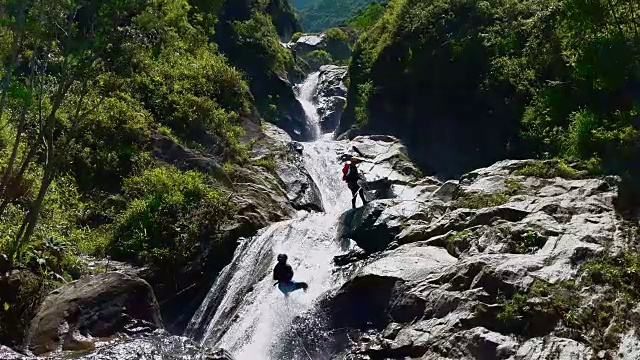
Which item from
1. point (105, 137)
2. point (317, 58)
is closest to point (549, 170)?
point (105, 137)

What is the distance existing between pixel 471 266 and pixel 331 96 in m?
32.4

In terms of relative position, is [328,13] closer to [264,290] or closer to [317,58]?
[317,58]

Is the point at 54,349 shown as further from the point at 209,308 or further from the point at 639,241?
the point at 639,241

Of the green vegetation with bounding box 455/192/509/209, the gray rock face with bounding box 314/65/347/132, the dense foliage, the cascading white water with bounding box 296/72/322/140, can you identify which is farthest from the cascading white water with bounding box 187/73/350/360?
the cascading white water with bounding box 296/72/322/140

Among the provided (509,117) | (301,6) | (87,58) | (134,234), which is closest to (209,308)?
(134,234)

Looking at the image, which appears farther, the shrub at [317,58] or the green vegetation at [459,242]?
the shrub at [317,58]

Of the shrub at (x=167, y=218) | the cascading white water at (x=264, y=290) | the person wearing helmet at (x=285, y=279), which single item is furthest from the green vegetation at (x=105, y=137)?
the person wearing helmet at (x=285, y=279)

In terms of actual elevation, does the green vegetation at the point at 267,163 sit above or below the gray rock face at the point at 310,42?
below

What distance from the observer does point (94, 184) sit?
1848 centimetres

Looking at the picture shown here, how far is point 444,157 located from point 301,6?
10054cm

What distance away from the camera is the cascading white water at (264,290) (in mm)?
12438

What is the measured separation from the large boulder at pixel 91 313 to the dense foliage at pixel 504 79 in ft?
37.0

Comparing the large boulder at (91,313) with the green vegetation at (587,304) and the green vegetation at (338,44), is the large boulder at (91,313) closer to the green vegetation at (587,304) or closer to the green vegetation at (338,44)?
the green vegetation at (587,304)

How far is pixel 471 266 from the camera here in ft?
33.7
